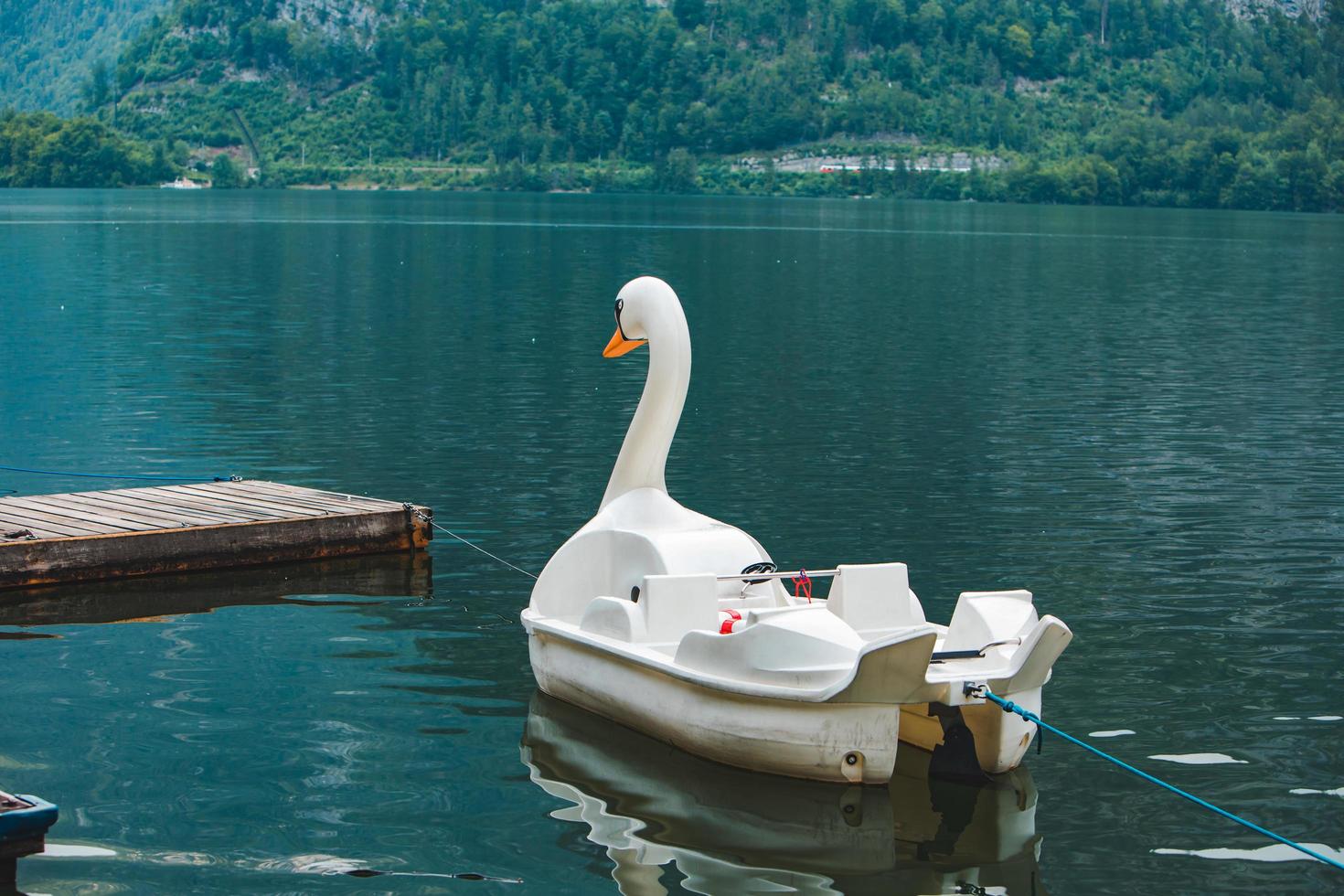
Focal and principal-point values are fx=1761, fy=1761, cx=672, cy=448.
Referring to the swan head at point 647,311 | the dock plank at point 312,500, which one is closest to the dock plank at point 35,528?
the dock plank at point 312,500

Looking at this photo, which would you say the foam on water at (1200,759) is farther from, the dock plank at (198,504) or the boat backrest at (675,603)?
the dock plank at (198,504)

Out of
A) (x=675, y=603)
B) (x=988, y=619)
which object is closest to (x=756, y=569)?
(x=675, y=603)

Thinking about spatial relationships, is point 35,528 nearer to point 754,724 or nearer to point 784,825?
point 754,724

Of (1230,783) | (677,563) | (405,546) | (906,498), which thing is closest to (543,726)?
(677,563)

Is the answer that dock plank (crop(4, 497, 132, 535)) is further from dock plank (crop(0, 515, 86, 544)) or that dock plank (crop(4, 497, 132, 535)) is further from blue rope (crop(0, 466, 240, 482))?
blue rope (crop(0, 466, 240, 482))

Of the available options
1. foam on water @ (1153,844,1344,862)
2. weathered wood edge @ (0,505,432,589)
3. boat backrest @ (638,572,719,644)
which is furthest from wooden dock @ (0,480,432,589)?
foam on water @ (1153,844,1344,862)

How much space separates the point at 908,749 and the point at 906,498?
43.1 ft

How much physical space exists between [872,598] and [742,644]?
2.44 m

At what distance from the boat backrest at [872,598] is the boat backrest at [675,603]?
1216 mm

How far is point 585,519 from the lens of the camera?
26.8 metres

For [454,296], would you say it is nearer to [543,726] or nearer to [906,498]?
[906,498]

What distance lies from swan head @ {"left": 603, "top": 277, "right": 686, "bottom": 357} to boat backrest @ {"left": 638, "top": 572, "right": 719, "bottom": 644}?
10.7ft

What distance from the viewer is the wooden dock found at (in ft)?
71.5

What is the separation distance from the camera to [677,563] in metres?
16.8
